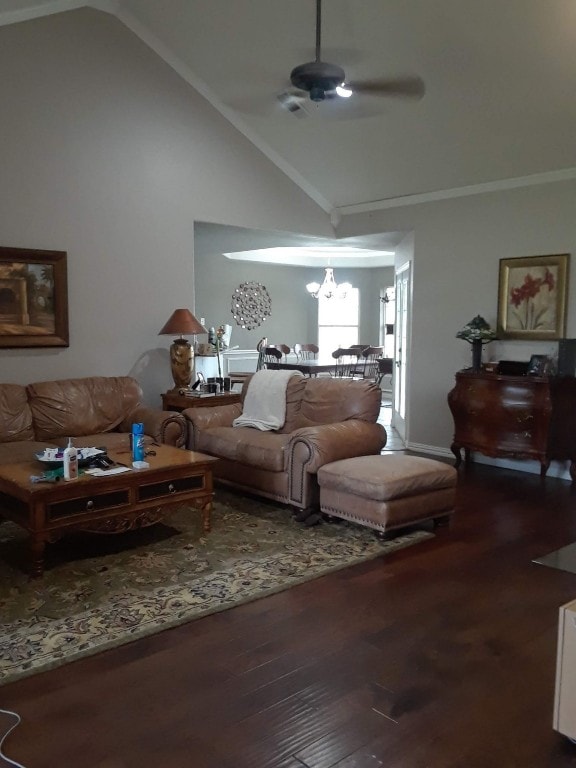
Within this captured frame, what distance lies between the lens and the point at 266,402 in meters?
4.97

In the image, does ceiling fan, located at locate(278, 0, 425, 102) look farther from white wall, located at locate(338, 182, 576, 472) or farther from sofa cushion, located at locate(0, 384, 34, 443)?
sofa cushion, located at locate(0, 384, 34, 443)

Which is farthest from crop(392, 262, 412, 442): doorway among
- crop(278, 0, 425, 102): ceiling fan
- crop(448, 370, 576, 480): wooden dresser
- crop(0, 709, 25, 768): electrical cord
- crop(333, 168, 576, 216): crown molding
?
crop(0, 709, 25, 768): electrical cord

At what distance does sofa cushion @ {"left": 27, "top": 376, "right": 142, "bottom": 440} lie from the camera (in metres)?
4.83

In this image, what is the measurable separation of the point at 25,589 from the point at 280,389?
7.96 ft

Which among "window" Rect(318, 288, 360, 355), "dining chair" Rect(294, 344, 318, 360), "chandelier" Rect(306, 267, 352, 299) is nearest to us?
"chandelier" Rect(306, 267, 352, 299)

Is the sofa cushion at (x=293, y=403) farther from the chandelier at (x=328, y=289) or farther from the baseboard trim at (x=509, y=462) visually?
the chandelier at (x=328, y=289)

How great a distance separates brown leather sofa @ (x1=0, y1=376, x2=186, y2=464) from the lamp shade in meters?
0.58

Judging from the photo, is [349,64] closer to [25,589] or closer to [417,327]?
[417,327]

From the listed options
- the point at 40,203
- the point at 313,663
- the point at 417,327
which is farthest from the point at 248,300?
the point at 313,663

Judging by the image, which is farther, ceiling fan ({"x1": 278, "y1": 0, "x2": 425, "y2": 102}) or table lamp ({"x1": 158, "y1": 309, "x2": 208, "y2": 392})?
table lamp ({"x1": 158, "y1": 309, "x2": 208, "y2": 392})

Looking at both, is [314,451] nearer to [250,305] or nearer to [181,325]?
[181,325]

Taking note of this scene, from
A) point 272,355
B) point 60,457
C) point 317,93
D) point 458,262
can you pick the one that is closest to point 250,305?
point 272,355

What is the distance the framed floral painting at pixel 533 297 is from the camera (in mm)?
5402

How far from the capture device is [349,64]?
496 centimetres
